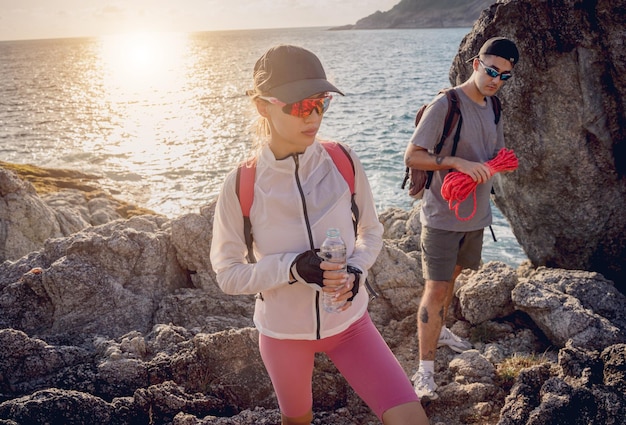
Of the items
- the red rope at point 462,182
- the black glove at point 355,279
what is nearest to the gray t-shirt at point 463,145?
the red rope at point 462,182

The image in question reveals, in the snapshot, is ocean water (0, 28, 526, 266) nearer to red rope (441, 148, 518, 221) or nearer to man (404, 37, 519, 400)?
man (404, 37, 519, 400)

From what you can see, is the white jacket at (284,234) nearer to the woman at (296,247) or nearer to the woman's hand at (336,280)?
the woman at (296,247)

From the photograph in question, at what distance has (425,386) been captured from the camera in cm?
492

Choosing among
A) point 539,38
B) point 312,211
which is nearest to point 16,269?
point 312,211

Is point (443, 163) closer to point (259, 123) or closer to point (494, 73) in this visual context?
point (494, 73)

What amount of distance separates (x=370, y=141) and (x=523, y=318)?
72.8 ft

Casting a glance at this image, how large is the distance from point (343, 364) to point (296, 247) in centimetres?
78

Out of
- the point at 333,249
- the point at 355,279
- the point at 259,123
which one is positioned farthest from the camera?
the point at 259,123

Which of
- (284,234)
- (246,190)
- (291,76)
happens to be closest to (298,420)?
(284,234)

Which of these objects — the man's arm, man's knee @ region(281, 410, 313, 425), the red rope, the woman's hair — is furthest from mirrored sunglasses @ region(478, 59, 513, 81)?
man's knee @ region(281, 410, 313, 425)

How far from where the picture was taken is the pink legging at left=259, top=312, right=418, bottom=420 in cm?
311

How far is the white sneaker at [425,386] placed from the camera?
191 inches

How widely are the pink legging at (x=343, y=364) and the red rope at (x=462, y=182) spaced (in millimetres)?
1859

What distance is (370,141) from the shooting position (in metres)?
27.9
